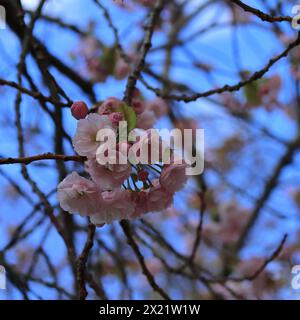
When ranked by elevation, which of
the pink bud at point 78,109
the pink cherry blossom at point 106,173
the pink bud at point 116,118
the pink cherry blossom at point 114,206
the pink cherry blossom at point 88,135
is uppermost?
the pink bud at point 78,109

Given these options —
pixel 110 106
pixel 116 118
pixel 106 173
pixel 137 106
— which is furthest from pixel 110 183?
pixel 137 106

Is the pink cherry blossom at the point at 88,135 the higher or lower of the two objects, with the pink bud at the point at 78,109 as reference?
lower

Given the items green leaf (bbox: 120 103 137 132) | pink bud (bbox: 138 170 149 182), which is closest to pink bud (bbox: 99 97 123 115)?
green leaf (bbox: 120 103 137 132)

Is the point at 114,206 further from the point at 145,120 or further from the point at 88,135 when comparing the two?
the point at 145,120

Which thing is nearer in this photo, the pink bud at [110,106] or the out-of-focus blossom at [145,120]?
Answer: the pink bud at [110,106]

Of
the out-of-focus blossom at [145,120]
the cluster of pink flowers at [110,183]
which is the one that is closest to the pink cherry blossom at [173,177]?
the cluster of pink flowers at [110,183]

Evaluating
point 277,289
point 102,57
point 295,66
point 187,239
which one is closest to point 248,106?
point 295,66

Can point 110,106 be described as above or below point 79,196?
above

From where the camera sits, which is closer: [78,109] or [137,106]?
[78,109]

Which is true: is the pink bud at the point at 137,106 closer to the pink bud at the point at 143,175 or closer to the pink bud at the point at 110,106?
the pink bud at the point at 110,106

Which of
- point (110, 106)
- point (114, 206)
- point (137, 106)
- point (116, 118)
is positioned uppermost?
point (137, 106)
